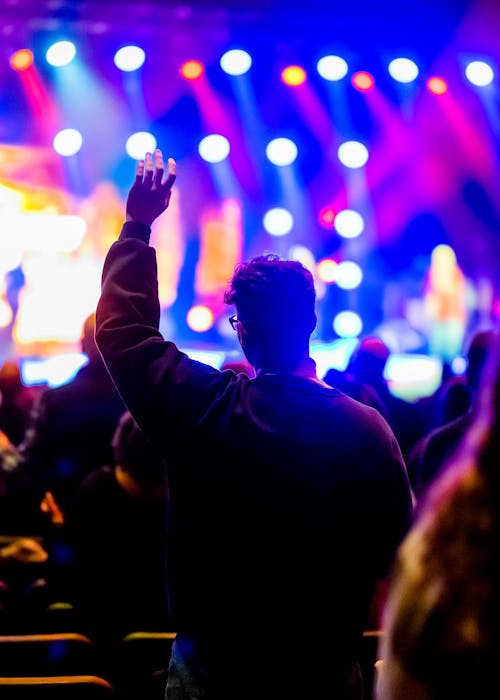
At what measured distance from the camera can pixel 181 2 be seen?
19.8ft

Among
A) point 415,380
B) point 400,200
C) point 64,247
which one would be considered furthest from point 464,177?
point 64,247

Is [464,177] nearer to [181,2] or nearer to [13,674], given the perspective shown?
[181,2]

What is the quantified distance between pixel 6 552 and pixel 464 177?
6945 mm

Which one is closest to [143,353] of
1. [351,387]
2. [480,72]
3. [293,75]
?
[351,387]

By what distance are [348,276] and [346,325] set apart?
58 centimetres

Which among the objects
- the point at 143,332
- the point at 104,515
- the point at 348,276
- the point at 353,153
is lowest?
the point at 104,515

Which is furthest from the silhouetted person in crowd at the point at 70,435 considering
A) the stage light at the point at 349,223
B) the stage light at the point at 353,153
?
the stage light at the point at 349,223

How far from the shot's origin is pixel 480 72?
7.07m

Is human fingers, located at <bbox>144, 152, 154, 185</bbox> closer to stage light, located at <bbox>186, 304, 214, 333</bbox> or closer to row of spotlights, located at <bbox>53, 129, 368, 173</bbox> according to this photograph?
row of spotlights, located at <bbox>53, 129, 368, 173</bbox>

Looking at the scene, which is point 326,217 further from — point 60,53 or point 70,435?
point 70,435

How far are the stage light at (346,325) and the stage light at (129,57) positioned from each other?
322 centimetres

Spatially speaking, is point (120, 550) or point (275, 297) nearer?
point (275, 297)

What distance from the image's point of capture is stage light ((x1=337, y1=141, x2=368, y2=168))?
7.64 metres

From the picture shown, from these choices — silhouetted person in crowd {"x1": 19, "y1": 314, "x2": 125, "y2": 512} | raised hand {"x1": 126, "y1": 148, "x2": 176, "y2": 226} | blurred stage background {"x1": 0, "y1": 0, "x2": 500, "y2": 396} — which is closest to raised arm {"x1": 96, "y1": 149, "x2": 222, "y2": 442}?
raised hand {"x1": 126, "y1": 148, "x2": 176, "y2": 226}
